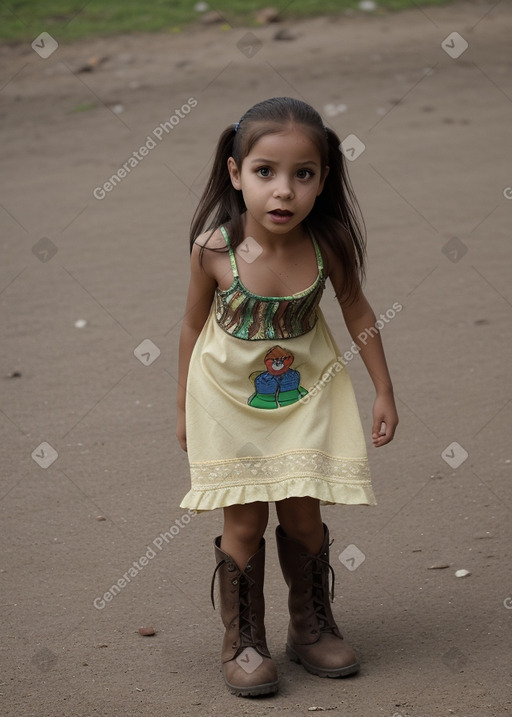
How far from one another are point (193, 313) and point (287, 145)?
517mm

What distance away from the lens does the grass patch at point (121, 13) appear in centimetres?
1230

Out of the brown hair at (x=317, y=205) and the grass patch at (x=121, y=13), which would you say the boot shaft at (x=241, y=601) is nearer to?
the brown hair at (x=317, y=205)

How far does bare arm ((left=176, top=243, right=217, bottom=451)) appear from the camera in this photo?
2.81 meters

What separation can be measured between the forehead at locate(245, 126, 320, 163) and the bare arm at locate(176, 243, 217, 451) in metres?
0.32

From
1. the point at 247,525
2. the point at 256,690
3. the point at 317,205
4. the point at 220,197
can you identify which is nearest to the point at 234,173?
the point at 220,197

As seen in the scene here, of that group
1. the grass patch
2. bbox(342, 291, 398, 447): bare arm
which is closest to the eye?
bbox(342, 291, 398, 447): bare arm

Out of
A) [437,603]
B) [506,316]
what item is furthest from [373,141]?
[437,603]

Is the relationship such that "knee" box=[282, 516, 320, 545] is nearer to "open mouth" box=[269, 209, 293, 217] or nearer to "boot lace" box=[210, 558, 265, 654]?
"boot lace" box=[210, 558, 265, 654]

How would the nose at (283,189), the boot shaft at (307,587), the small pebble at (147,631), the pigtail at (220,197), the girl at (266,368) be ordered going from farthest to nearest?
1. the small pebble at (147,631)
2. the boot shaft at (307,587)
3. the pigtail at (220,197)
4. the girl at (266,368)
5. the nose at (283,189)

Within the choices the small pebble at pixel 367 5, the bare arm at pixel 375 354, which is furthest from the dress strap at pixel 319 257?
the small pebble at pixel 367 5

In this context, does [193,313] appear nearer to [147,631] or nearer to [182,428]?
[182,428]

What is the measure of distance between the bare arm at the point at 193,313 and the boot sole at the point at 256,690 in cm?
62

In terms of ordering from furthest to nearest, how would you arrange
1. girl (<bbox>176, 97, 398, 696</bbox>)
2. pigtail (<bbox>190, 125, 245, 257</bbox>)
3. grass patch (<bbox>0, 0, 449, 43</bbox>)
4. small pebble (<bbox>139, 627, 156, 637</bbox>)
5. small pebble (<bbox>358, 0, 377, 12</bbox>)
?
small pebble (<bbox>358, 0, 377, 12</bbox>) < grass patch (<bbox>0, 0, 449, 43</bbox>) < small pebble (<bbox>139, 627, 156, 637</bbox>) < pigtail (<bbox>190, 125, 245, 257</bbox>) < girl (<bbox>176, 97, 398, 696</bbox>)

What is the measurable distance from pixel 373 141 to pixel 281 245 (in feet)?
20.1
